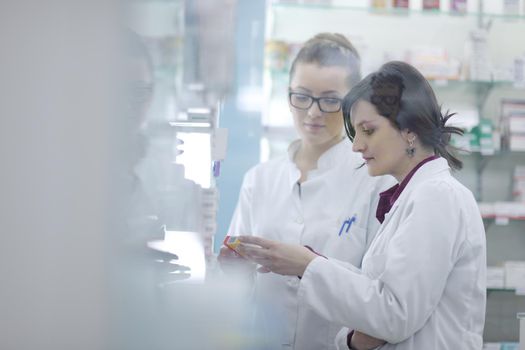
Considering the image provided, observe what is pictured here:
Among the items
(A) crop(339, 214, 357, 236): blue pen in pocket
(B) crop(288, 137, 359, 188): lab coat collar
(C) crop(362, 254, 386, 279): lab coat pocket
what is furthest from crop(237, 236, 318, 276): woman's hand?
(B) crop(288, 137, 359, 188): lab coat collar

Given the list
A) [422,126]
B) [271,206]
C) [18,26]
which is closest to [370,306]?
[422,126]

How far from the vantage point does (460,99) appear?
371 cm

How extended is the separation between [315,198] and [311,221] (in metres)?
0.06

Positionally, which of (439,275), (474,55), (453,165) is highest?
(474,55)

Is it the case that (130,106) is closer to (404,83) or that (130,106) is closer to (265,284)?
(404,83)

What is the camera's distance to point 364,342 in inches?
49.4

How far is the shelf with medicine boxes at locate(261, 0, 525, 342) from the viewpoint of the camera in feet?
11.4

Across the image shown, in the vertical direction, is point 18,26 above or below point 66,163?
above

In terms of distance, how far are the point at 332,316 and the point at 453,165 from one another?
0.43 metres

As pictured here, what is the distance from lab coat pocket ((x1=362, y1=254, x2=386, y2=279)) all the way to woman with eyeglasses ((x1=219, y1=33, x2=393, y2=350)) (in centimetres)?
24

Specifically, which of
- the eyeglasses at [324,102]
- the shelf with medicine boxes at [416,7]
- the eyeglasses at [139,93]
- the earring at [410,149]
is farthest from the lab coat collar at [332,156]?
the shelf with medicine boxes at [416,7]

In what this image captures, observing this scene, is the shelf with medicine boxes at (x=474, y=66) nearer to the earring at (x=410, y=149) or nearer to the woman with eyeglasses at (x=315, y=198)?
the woman with eyeglasses at (x=315, y=198)

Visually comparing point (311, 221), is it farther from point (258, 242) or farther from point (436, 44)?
point (436, 44)

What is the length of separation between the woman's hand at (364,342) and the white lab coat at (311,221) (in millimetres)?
226
